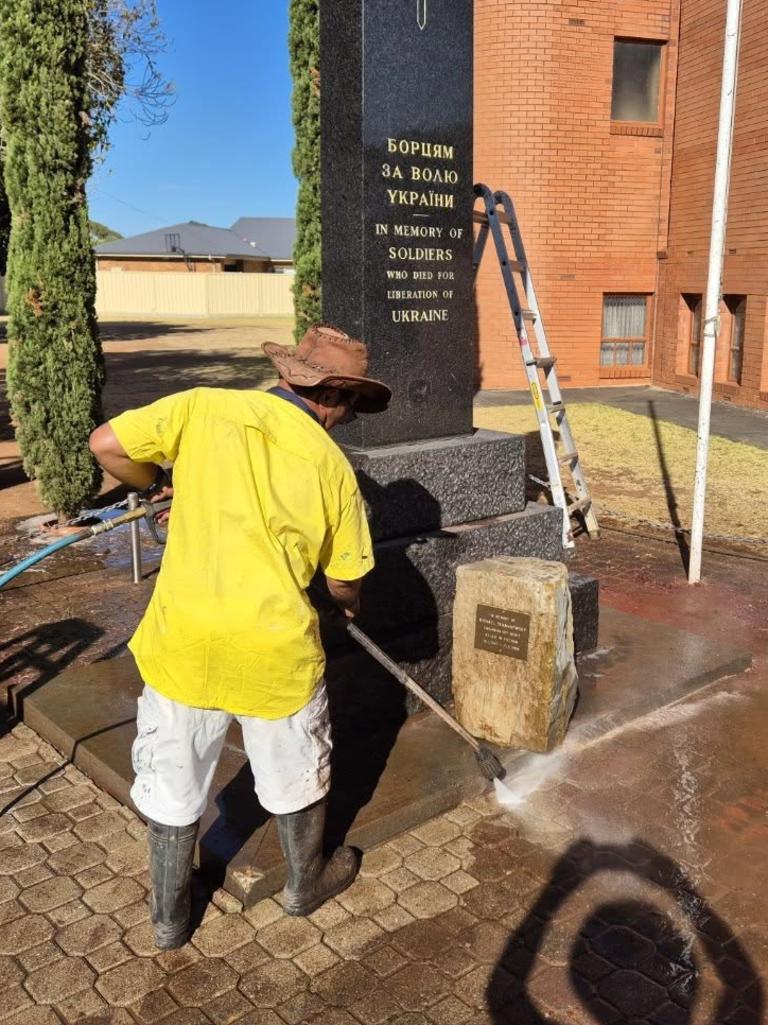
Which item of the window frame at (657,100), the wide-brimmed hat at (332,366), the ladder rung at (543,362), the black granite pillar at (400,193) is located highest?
the window frame at (657,100)

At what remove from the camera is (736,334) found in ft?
54.6

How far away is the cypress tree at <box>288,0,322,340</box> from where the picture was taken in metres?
12.0

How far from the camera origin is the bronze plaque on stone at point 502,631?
439 centimetres

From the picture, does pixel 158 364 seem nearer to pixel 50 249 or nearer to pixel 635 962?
pixel 50 249

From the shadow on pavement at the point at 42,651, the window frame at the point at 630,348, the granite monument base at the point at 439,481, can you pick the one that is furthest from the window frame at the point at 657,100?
the shadow on pavement at the point at 42,651

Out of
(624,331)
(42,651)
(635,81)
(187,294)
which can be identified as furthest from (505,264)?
(187,294)

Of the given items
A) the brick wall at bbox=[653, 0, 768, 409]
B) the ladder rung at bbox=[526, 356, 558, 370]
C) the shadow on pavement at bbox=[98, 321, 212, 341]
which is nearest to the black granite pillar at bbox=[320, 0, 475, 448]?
the ladder rung at bbox=[526, 356, 558, 370]

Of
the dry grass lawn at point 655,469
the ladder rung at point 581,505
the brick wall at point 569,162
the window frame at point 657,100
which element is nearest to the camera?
the ladder rung at point 581,505

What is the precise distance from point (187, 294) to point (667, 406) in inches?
1536

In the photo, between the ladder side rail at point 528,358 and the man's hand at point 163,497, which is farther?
the ladder side rail at point 528,358

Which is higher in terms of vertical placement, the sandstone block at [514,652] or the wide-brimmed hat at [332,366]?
the wide-brimmed hat at [332,366]

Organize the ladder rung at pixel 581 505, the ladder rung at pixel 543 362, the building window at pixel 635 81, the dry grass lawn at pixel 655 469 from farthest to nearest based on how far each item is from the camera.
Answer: the building window at pixel 635 81 → the dry grass lawn at pixel 655 469 → the ladder rung at pixel 581 505 → the ladder rung at pixel 543 362

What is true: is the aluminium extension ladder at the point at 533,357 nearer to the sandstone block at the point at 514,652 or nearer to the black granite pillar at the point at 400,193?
the black granite pillar at the point at 400,193

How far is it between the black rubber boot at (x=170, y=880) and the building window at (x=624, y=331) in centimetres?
1726
